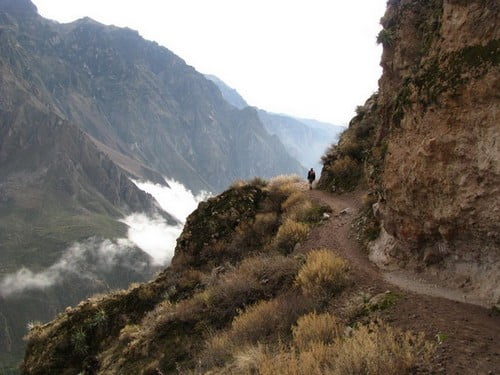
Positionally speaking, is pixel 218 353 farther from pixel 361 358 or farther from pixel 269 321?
pixel 361 358

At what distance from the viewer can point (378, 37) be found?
1538 cm

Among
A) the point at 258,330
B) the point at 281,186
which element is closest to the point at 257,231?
the point at 281,186

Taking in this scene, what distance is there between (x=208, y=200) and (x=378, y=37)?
29.2 ft

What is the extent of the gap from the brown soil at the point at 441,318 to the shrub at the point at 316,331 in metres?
0.86

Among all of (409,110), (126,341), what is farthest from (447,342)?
(126,341)

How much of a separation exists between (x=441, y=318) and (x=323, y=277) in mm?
2554

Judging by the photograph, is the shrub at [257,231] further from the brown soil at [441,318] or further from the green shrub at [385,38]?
the green shrub at [385,38]

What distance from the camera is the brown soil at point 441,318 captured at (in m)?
5.25

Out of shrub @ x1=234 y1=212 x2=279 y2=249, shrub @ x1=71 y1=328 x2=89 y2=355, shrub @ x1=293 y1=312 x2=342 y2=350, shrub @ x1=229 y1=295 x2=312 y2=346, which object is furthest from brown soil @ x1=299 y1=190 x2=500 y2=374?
shrub @ x1=71 y1=328 x2=89 y2=355

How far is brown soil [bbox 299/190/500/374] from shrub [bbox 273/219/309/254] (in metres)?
1.89

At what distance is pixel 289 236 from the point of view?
12727 millimetres

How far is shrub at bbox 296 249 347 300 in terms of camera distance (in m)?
8.28

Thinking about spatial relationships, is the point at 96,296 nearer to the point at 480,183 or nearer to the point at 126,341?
the point at 126,341

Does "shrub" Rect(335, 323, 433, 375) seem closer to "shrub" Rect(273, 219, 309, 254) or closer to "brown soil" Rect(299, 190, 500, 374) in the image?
"brown soil" Rect(299, 190, 500, 374)
